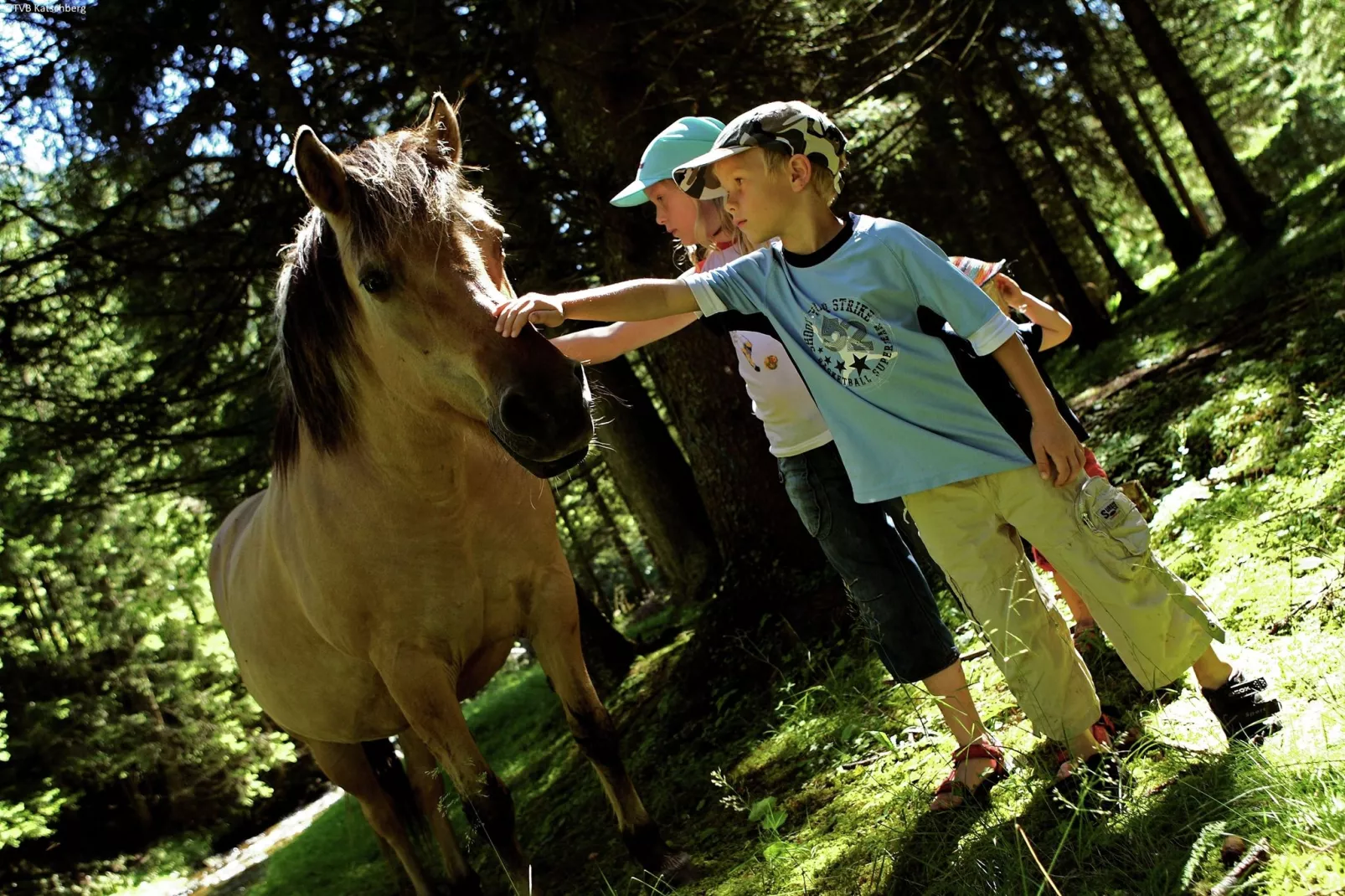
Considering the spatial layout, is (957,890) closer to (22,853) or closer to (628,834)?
A: (628,834)

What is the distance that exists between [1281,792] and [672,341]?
13.2 feet

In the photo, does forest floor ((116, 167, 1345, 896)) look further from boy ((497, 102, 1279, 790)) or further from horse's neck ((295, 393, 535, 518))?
horse's neck ((295, 393, 535, 518))

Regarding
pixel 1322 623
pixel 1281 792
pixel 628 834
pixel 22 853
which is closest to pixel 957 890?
pixel 1281 792

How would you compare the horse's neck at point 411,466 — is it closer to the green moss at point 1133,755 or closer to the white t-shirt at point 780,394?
the white t-shirt at point 780,394

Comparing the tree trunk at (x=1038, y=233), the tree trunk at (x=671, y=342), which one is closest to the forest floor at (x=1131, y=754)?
the tree trunk at (x=671, y=342)

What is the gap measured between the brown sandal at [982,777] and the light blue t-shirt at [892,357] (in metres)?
0.82

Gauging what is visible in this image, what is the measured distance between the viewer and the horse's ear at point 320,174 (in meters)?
2.84

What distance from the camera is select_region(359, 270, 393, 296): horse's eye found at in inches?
114

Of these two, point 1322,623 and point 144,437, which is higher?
point 144,437

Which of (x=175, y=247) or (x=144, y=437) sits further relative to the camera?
(x=144, y=437)

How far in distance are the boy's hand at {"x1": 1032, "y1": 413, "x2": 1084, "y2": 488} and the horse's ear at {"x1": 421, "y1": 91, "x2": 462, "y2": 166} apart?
7.05ft

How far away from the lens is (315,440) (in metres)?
3.62

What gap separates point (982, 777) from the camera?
2.67m

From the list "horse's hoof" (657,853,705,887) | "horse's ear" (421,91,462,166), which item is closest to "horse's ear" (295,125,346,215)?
"horse's ear" (421,91,462,166)
